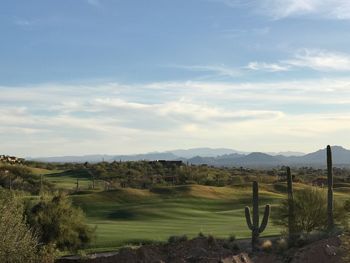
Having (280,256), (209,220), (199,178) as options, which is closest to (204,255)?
(280,256)

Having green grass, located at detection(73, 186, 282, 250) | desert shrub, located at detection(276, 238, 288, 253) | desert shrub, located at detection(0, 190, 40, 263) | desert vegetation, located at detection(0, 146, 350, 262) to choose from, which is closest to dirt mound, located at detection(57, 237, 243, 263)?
desert vegetation, located at detection(0, 146, 350, 262)

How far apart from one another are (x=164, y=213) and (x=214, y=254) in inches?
1171

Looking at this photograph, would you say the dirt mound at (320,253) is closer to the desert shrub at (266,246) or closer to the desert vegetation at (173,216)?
the desert vegetation at (173,216)

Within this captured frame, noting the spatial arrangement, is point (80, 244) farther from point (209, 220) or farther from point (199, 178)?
point (199, 178)

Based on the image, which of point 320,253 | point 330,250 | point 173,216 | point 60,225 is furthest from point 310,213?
point 173,216

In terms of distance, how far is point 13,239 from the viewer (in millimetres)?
26141

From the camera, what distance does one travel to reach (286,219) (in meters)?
40.9

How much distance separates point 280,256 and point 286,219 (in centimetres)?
991

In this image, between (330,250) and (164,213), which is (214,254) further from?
(164,213)

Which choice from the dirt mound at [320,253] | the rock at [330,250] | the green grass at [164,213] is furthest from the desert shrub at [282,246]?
the green grass at [164,213]

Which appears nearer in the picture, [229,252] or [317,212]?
[229,252]

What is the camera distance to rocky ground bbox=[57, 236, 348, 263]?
27.6 meters

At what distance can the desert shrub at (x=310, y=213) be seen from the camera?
131 feet

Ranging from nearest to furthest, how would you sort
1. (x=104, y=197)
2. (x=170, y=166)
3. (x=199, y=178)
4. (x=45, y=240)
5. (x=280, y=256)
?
(x=280, y=256), (x=45, y=240), (x=104, y=197), (x=199, y=178), (x=170, y=166)
